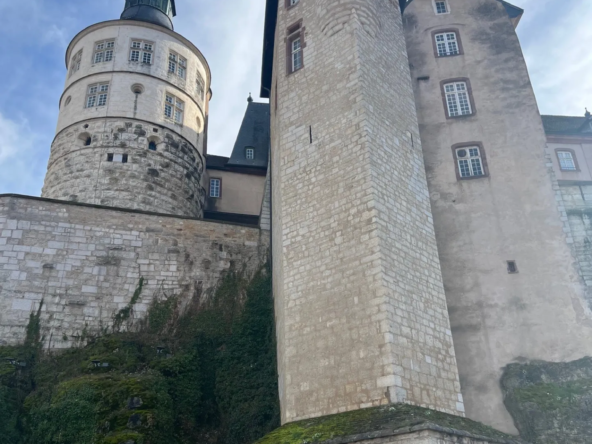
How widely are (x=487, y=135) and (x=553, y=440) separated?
8299mm

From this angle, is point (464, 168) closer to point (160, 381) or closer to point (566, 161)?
point (160, 381)

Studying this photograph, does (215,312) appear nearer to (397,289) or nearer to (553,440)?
(397,289)

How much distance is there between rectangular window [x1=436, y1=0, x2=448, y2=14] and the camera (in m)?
19.4

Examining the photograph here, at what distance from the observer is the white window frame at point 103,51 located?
22.6 m

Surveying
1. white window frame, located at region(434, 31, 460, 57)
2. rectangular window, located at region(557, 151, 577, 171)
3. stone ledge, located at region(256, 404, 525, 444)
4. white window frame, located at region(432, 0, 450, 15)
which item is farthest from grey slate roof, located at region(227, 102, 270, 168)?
stone ledge, located at region(256, 404, 525, 444)

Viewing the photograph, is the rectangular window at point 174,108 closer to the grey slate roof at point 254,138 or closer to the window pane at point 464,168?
the grey slate roof at point 254,138

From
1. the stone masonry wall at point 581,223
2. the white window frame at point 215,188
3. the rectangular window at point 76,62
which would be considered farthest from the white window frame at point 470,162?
the rectangular window at point 76,62

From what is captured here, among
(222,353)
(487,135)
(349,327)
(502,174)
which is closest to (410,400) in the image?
(349,327)

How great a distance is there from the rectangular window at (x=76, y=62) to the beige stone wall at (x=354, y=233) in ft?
33.4

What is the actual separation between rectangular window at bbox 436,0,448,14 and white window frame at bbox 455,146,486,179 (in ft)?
17.2

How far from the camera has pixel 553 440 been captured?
1262 cm

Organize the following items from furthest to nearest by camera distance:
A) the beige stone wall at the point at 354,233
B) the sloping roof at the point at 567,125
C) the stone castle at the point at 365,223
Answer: the sloping roof at the point at 567,125 < the stone castle at the point at 365,223 < the beige stone wall at the point at 354,233

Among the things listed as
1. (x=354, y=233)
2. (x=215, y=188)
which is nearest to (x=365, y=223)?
(x=354, y=233)

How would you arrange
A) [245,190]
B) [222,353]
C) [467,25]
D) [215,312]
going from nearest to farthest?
[222,353], [215,312], [467,25], [245,190]
